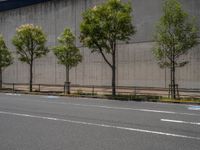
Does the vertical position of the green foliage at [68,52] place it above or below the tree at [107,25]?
below

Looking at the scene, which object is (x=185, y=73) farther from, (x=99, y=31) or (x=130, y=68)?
(x=99, y=31)

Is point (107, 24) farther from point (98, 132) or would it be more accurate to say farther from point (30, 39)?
point (98, 132)

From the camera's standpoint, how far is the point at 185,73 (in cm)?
2895

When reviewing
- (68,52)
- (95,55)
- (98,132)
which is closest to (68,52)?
(68,52)

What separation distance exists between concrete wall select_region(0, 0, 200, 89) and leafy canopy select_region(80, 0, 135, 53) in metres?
4.96

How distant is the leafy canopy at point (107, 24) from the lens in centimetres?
2614

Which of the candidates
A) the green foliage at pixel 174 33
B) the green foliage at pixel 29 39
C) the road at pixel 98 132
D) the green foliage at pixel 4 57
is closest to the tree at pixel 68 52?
the green foliage at pixel 29 39

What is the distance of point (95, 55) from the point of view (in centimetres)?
3562

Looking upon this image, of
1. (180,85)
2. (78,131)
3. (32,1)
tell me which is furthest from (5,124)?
(32,1)

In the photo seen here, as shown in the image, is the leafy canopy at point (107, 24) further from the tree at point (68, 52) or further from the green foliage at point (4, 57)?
the green foliage at point (4, 57)

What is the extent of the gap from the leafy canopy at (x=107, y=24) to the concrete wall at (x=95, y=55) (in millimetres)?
4960

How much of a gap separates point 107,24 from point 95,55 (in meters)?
9.84

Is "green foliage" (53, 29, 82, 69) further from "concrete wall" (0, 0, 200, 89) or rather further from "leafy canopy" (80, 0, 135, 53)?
"concrete wall" (0, 0, 200, 89)

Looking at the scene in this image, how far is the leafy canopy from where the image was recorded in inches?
1029
